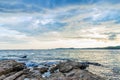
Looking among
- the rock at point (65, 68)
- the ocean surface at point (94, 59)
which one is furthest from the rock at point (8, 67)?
the ocean surface at point (94, 59)

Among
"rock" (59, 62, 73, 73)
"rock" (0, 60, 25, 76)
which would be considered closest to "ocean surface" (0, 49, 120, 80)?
"rock" (59, 62, 73, 73)

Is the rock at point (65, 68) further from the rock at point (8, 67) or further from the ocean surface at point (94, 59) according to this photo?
the ocean surface at point (94, 59)

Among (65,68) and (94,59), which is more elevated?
(65,68)

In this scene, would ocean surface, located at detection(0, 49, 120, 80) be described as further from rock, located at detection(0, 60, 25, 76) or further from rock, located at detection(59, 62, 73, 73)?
rock, located at detection(0, 60, 25, 76)

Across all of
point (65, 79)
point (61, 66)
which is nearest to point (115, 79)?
point (61, 66)

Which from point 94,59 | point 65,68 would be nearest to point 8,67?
point 65,68

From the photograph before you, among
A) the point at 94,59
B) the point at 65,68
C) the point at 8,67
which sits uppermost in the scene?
the point at 8,67

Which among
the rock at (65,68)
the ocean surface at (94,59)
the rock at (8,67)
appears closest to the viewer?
the rock at (8,67)

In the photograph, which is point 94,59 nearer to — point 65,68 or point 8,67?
point 65,68

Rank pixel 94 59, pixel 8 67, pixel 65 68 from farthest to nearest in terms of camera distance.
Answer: pixel 94 59, pixel 65 68, pixel 8 67

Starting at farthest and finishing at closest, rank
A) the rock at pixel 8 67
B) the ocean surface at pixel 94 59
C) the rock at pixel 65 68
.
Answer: the ocean surface at pixel 94 59
the rock at pixel 65 68
the rock at pixel 8 67

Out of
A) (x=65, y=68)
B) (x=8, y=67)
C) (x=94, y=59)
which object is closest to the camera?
(x=8, y=67)

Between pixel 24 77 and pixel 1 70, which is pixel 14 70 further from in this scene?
pixel 24 77

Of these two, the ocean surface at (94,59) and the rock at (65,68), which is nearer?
the rock at (65,68)
